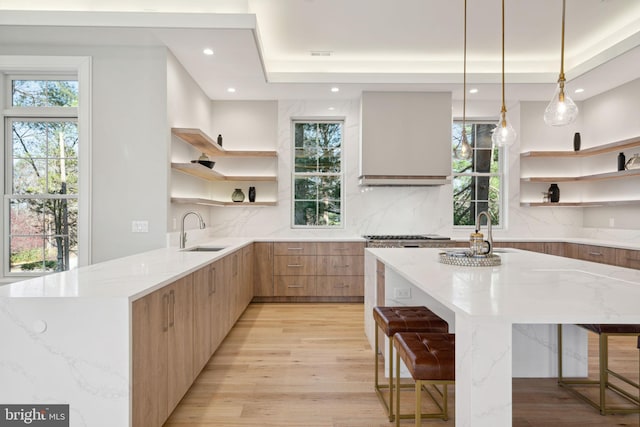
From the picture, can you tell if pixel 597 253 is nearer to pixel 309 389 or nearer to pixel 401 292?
pixel 401 292

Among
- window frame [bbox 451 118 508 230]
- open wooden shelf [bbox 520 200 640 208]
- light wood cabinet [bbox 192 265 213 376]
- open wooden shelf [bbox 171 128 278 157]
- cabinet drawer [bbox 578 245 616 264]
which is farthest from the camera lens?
window frame [bbox 451 118 508 230]

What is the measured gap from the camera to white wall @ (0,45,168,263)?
3.52 metres

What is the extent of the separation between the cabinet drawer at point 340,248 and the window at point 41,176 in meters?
2.68

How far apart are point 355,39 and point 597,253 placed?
3.66 meters

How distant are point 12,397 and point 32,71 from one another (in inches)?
130

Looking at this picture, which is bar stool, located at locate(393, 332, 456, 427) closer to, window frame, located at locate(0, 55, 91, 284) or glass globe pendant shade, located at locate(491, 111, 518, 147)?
glass globe pendant shade, located at locate(491, 111, 518, 147)

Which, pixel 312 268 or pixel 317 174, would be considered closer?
pixel 312 268

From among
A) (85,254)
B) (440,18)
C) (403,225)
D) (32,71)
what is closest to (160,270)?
(85,254)

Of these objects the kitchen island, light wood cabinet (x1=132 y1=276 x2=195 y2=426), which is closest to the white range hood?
the kitchen island

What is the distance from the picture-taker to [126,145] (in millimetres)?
3533

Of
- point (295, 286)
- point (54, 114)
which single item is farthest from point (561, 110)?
point (54, 114)

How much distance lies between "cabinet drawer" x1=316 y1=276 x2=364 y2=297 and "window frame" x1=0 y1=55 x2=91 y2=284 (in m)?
2.60

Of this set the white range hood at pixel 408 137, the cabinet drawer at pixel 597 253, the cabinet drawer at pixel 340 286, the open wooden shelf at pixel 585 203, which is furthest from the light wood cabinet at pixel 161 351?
the open wooden shelf at pixel 585 203

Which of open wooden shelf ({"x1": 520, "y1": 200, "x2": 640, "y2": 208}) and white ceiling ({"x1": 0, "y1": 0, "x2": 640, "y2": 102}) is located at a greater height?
white ceiling ({"x1": 0, "y1": 0, "x2": 640, "y2": 102})
